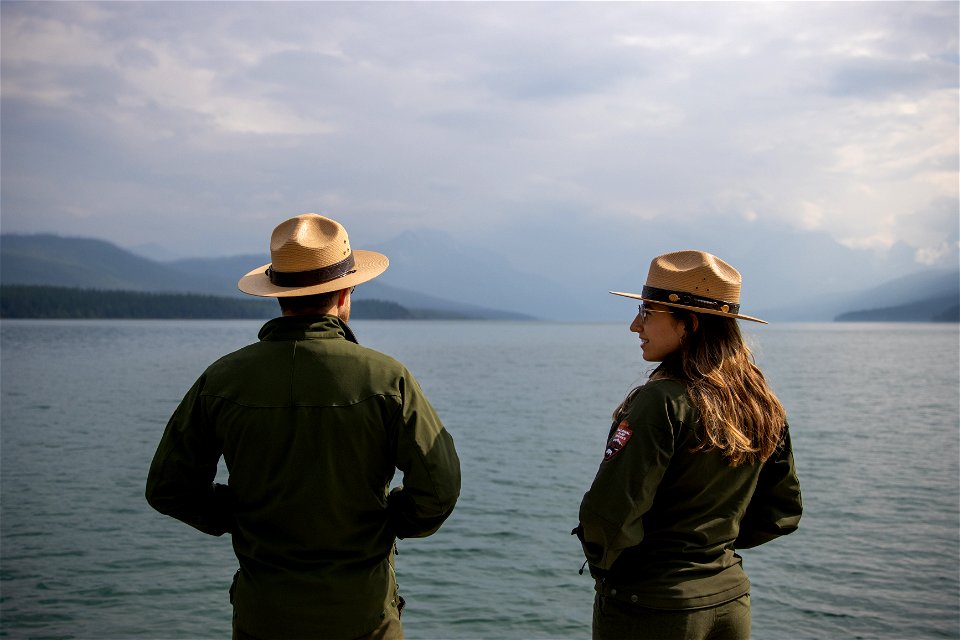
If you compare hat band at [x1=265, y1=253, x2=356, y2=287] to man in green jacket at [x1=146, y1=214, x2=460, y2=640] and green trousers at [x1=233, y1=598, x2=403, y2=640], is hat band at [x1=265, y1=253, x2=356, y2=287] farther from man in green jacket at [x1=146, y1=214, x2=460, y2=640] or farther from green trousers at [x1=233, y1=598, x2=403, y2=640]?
green trousers at [x1=233, y1=598, x2=403, y2=640]

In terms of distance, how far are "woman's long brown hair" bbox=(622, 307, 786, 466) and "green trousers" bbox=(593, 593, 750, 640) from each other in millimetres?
713

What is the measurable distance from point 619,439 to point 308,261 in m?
1.70

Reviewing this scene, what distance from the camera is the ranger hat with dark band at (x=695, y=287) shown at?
392cm

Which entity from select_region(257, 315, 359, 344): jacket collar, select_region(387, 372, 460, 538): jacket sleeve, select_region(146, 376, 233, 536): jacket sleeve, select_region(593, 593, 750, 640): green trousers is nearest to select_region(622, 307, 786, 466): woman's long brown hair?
select_region(593, 593, 750, 640): green trousers

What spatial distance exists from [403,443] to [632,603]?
50.6 inches

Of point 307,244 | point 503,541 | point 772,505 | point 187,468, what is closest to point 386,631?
point 187,468

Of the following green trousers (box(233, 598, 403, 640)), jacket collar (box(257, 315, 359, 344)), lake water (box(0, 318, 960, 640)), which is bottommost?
lake water (box(0, 318, 960, 640))

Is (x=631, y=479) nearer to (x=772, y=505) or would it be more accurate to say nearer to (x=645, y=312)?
(x=645, y=312)

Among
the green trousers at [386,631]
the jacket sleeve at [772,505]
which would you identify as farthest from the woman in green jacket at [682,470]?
the green trousers at [386,631]

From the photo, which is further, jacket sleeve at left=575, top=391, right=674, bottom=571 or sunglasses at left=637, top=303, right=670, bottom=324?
sunglasses at left=637, top=303, right=670, bottom=324

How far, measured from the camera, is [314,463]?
370 cm

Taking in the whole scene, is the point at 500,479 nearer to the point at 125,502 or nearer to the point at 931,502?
the point at 125,502

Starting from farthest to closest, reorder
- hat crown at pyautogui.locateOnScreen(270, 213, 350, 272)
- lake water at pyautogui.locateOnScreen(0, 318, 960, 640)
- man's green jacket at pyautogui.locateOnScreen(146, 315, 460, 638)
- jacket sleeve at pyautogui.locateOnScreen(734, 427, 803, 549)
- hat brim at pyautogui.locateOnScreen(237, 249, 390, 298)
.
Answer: lake water at pyautogui.locateOnScreen(0, 318, 960, 640) < jacket sleeve at pyautogui.locateOnScreen(734, 427, 803, 549) < hat crown at pyautogui.locateOnScreen(270, 213, 350, 272) < hat brim at pyautogui.locateOnScreen(237, 249, 390, 298) < man's green jacket at pyautogui.locateOnScreen(146, 315, 460, 638)

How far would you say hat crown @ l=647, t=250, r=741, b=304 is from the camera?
393 centimetres
